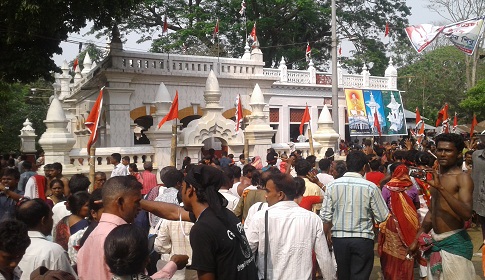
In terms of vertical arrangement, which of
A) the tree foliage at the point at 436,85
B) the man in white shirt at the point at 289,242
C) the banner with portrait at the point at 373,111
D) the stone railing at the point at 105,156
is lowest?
the man in white shirt at the point at 289,242

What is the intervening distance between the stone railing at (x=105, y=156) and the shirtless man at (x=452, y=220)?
360 inches

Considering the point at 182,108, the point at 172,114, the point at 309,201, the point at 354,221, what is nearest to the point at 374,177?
the point at 309,201

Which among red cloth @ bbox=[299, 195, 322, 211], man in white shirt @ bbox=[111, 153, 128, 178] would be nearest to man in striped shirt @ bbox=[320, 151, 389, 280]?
red cloth @ bbox=[299, 195, 322, 211]

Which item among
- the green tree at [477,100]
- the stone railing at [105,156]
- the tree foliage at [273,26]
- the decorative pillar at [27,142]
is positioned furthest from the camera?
the tree foliage at [273,26]

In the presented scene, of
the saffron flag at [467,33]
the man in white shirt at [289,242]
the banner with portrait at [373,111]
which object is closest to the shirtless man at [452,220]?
the man in white shirt at [289,242]

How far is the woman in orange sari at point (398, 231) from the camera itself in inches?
256

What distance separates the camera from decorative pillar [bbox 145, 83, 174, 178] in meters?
14.0

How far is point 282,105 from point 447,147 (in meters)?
21.0

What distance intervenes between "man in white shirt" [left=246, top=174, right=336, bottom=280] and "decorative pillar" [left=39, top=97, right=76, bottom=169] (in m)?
8.64

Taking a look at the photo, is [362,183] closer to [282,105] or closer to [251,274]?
[251,274]

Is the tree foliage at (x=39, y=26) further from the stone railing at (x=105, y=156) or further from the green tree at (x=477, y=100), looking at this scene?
the green tree at (x=477, y=100)

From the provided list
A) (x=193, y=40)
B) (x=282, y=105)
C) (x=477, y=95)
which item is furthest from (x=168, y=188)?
(x=193, y=40)

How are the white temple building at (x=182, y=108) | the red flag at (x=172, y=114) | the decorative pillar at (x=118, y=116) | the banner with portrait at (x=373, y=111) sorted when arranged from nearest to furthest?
the red flag at (x=172, y=114) < the white temple building at (x=182, y=108) < the decorative pillar at (x=118, y=116) < the banner with portrait at (x=373, y=111)

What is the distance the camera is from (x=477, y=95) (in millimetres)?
27922
